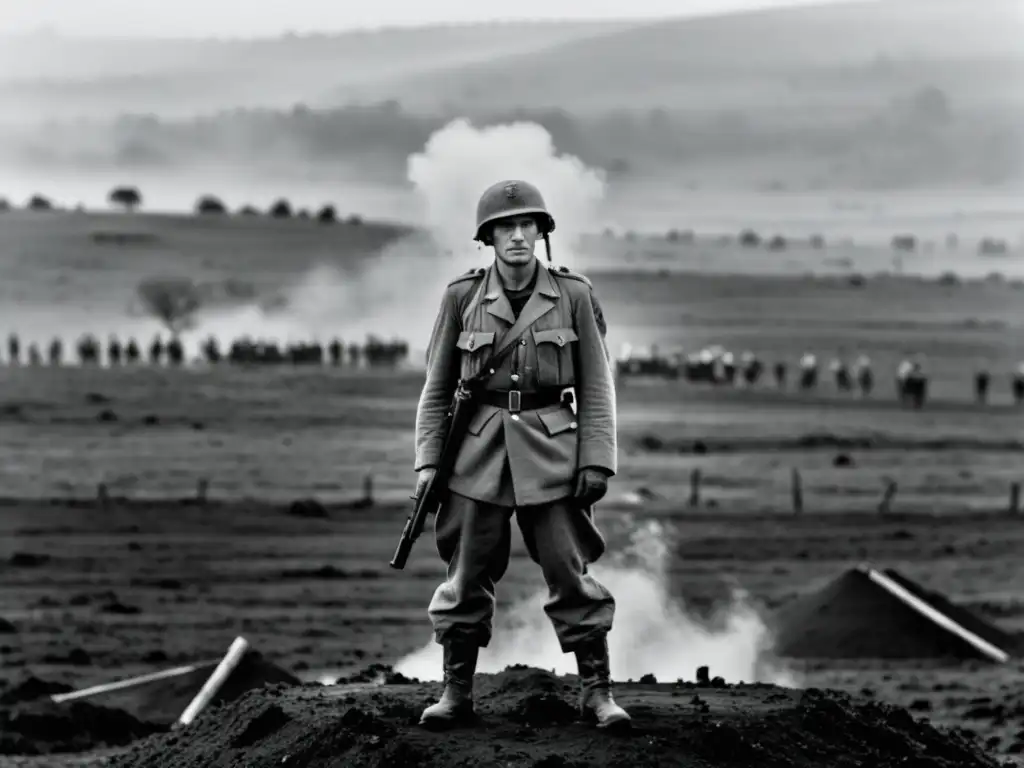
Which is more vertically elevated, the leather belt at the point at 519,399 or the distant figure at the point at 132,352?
the distant figure at the point at 132,352

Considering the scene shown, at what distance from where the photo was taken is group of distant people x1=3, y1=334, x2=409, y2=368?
154 ft

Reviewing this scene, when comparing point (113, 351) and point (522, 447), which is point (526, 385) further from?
point (113, 351)

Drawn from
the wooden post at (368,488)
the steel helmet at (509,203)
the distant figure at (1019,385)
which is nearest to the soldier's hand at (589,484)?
the steel helmet at (509,203)

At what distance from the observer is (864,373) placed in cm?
4888

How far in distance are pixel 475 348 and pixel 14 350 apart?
34082mm

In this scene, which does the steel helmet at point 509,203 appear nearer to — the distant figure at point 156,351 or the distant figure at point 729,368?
the distant figure at point 729,368

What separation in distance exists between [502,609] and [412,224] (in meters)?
16.1

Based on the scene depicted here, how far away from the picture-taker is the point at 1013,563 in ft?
120

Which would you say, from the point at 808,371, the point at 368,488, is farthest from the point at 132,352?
the point at 808,371

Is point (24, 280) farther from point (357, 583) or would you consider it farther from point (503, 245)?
point (503, 245)

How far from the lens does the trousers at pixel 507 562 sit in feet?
33.9

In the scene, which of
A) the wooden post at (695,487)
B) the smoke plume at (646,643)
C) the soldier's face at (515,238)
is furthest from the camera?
the wooden post at (695,487)

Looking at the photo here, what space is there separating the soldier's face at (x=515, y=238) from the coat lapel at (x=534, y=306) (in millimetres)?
164

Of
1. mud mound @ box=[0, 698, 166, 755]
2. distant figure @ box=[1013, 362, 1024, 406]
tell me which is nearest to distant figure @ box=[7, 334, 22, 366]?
distant figure @ box=[1013, 362, 1024, 406]
